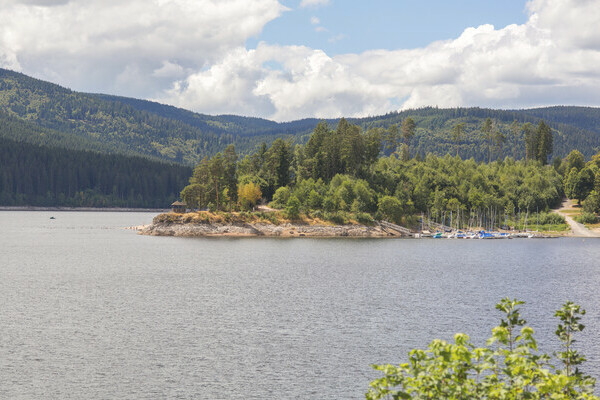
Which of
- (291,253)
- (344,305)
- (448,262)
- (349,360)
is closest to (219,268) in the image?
(291,253)

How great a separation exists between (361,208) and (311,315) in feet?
395

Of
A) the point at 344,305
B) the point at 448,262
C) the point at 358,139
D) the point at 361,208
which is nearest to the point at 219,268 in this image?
the point at 344,305

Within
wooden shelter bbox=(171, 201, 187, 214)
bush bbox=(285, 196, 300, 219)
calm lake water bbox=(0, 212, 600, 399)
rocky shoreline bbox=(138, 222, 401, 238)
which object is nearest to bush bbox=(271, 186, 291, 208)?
bush bbox=(285, 196, 300, 219)

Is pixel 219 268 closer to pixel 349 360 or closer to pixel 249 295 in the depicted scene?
pixel 249 295

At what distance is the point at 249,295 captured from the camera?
77188 mm

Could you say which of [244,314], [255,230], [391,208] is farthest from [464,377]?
[391,208]

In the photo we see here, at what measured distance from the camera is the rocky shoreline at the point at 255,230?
169 meters

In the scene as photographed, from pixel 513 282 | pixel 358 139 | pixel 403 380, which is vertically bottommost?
pixel 513 282

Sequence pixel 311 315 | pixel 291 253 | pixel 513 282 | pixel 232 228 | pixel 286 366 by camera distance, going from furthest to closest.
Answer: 1. pixel 232 228
2. pixel 291 253
3. pixel 513 282
4. pixel 311 315
5. pixel 286 366

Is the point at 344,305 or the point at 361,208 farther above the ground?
the point at 361,208

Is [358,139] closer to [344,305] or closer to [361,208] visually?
[361,208]

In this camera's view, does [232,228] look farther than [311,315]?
Yes

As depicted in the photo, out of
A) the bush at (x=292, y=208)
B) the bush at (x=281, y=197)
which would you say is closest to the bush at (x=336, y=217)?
the bush at (x=292, y=208)

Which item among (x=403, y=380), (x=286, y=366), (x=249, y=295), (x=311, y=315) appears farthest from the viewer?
(x=249, y=295)
